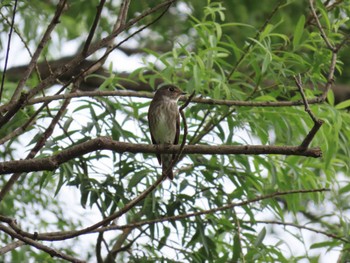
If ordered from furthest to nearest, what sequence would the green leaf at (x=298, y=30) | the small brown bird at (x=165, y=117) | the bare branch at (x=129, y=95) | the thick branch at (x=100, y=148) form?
the small brown bird at (x=165, y=117) < the green leaf at (x=298, y=30) < the bare branch at (x=129, y=95) < the thick branch at (x=100, y=148)

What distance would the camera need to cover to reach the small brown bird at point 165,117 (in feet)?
18.0

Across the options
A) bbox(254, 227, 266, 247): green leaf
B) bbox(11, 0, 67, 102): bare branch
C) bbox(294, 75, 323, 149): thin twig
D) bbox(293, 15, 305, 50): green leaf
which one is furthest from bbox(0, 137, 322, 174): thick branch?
bbox(293, 15, 305, 50): green leaf

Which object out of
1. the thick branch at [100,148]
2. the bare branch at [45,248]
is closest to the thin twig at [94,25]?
the thick branch at [100,148]

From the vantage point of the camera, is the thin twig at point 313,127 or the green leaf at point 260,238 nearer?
the thin twig at point 313,127

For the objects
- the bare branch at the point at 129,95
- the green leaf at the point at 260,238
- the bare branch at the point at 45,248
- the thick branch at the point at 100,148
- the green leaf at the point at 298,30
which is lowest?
Answer: the bare branch at the point at 45,248

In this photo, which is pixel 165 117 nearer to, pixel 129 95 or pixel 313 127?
pixel 129 95

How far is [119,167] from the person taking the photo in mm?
4961

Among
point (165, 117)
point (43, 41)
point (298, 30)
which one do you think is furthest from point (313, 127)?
point (165, 117)

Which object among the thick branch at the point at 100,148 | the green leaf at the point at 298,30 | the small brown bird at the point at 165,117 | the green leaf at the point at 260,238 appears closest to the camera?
the thick branch at the point at 100,148

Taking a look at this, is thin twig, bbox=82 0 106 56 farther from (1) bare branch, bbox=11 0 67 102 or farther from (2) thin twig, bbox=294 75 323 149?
(2) thin twig, bbox=294 75 323 149

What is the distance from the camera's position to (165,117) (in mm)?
5695

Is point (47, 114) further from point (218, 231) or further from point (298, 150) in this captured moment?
point (298, 150)

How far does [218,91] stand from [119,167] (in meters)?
0.75

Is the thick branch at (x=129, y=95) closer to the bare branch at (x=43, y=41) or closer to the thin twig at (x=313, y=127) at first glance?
the bare branch at (x=43, y=41)
